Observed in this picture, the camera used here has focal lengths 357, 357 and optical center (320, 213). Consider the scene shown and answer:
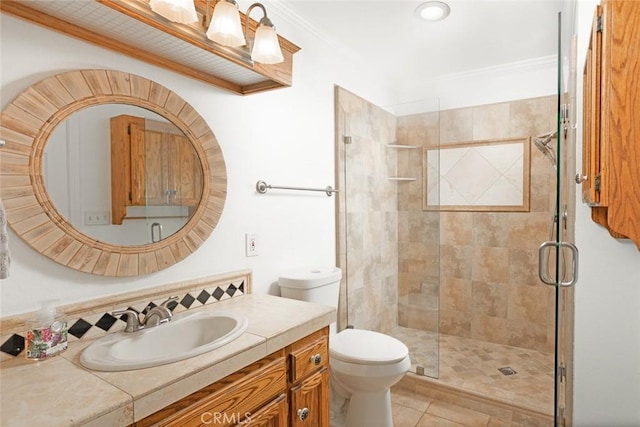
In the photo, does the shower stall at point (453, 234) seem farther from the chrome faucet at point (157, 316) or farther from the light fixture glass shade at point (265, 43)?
the chrome faucet at point (157, 316)

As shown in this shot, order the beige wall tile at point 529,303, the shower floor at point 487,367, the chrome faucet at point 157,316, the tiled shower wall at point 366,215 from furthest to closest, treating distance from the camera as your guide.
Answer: the beige wall tile at point 529,303, the tiled shower wall at point 366,215, the shower floor at point 487,367, the chrome faucet at point 157,316

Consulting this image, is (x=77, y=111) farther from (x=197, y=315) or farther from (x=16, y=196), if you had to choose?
(x=197, y=315)

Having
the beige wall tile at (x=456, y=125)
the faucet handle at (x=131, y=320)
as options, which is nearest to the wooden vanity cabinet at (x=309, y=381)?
the faucet handle at (x=131, y=320)

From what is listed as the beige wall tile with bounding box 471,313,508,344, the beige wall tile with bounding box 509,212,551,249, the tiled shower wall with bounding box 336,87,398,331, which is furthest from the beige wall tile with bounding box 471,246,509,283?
the tiled shower wall with bounding box 336,87,398,331

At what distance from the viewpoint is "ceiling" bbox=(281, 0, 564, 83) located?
6.93 ft

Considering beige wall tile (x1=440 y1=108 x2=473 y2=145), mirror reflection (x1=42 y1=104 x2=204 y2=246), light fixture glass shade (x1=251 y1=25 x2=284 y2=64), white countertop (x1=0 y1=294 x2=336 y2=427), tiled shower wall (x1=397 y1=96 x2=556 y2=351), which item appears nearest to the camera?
white countertop (x1=0 y1=294 x2=336 y2=427)

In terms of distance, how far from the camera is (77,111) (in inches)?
47.4

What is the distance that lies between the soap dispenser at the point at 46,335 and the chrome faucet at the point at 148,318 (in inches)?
7.9

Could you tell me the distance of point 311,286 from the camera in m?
1.96

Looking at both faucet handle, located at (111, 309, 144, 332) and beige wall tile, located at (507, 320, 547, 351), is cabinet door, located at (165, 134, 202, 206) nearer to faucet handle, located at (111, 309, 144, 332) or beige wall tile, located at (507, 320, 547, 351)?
faucet handle, located at (111, 309, 144, 332)

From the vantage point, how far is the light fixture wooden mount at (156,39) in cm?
107

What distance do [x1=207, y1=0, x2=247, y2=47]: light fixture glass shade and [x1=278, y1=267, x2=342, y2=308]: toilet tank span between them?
4.00 ft

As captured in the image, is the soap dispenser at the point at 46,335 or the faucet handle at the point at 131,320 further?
the faucet handle at the point at 131,320

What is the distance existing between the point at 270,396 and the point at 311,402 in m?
0.28
